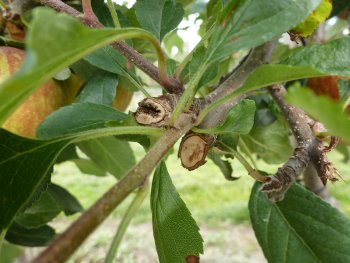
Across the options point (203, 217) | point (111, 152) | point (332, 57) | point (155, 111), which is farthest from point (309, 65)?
point (203, 217)

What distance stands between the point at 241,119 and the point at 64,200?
1.61 ft

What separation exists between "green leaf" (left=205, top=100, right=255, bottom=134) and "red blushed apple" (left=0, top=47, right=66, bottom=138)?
29 cm

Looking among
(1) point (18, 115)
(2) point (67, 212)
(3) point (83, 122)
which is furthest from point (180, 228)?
(2) point (67, 212)

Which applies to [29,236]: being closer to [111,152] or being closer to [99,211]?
[111,152]

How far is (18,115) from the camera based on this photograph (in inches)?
23.9

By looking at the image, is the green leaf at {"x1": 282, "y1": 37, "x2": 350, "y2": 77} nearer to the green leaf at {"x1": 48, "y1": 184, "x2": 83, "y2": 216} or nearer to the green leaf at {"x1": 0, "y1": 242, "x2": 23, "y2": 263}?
the green leaf at {"x1": 48, "y1": 184, "x2": 83, "y2": 216}

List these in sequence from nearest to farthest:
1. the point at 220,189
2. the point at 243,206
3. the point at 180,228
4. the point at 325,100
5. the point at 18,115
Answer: the point at 325,100 < the point at 180,228 < the point at 18,115 < the point at 243,206 < the point at 220,189

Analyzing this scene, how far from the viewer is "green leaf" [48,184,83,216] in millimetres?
819

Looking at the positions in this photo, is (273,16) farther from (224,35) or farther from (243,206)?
(243,206)

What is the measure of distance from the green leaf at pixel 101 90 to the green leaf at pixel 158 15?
80 millimetres

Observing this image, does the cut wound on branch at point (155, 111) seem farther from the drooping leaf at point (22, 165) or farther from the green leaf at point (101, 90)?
the green leaf at point (101, 90)

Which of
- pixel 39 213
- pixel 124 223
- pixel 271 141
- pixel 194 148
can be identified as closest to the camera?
pixel 124 223

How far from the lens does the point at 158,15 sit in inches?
23.5

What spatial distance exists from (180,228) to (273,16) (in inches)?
9.2
